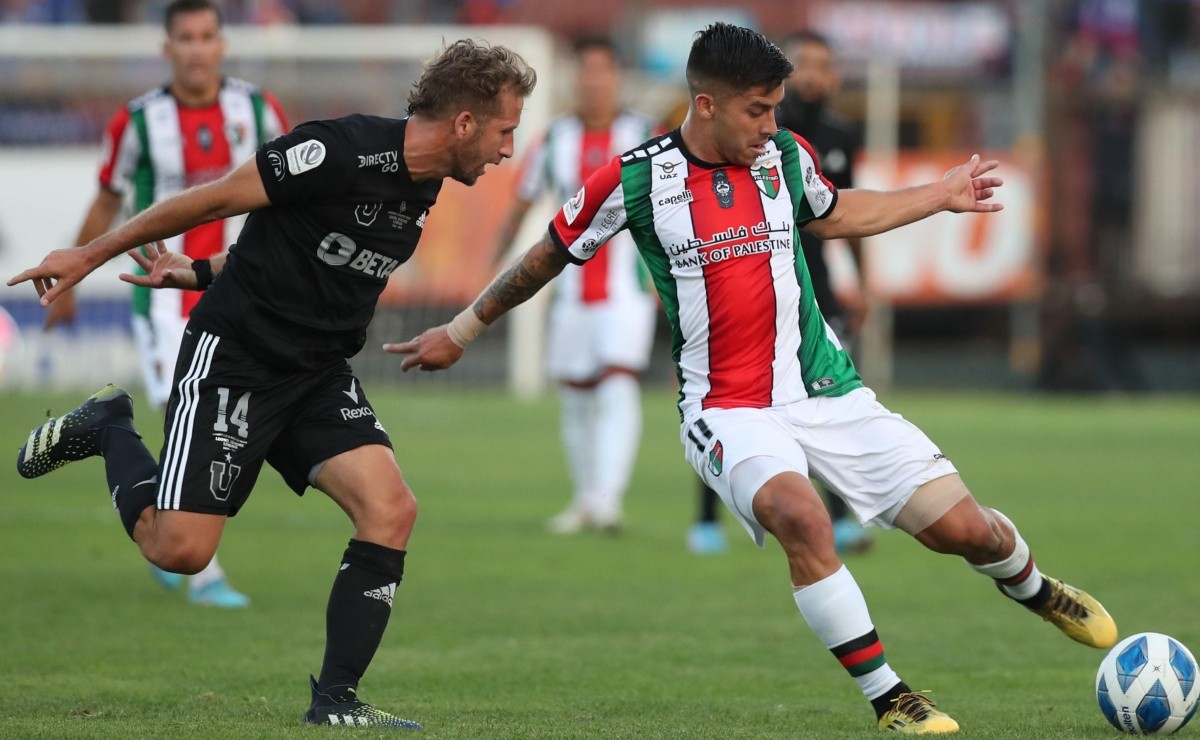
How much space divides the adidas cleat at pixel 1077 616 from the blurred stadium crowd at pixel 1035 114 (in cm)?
2232

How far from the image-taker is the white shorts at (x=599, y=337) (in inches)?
461

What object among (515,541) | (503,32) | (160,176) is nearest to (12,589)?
(160,176)

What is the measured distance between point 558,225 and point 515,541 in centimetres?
520

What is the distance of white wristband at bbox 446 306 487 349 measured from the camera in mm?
6129

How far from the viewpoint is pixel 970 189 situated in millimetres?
6055

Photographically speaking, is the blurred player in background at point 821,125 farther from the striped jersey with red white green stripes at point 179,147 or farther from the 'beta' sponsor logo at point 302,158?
the 'beta' sponsor logo at point 302,158

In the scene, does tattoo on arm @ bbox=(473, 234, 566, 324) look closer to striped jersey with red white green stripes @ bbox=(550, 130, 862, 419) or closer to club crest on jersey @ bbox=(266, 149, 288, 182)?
striped jersey with red white green stripes @ bbox=(550, 130, 862, 419)

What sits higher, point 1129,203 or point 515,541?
point 1129,203

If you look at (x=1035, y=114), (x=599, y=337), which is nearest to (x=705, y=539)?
(x=599, y=337)

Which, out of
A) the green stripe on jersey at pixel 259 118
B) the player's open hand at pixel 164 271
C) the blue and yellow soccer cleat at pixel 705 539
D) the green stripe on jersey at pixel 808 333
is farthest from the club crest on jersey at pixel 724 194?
the blue and yellow soccer cleat at pixel 705 539

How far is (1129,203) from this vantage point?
3375 centimetres

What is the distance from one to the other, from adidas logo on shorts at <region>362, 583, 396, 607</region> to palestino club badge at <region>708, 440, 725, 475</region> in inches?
43.4

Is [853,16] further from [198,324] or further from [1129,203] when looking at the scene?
[198,324]

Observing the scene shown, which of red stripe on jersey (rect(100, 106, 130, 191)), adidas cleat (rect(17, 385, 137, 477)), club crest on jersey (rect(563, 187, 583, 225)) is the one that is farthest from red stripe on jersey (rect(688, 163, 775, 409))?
red stripe on jersey (rect(100, 106, 130, 191))
